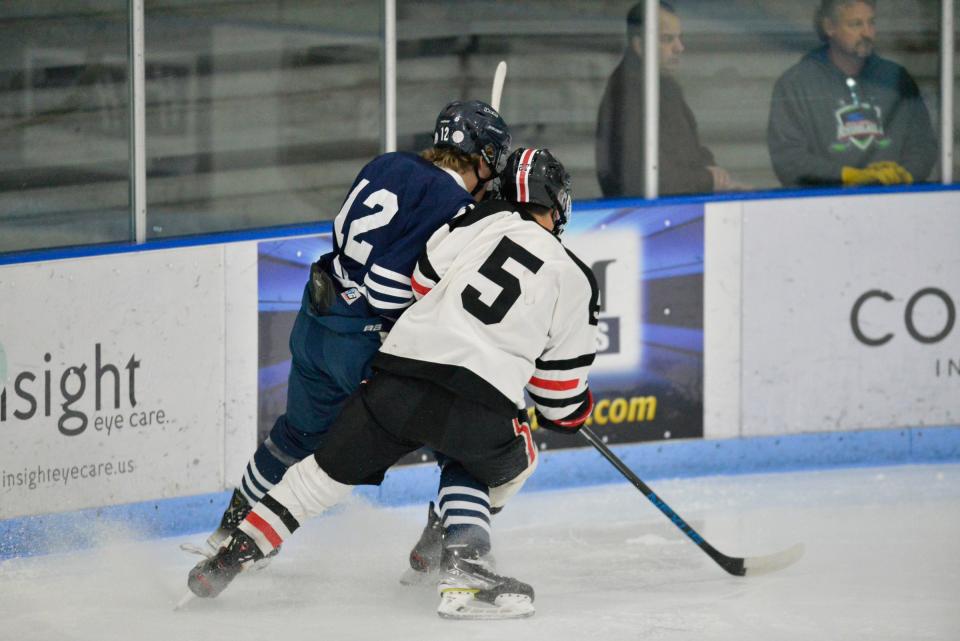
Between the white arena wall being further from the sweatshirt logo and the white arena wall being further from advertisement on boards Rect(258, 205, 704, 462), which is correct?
the sweatshirt logo

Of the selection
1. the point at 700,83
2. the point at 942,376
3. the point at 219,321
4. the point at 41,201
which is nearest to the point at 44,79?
the point at 41,201

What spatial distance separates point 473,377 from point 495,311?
143 mm

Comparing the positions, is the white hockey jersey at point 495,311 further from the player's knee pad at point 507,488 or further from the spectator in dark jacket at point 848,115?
the spectator in dark jacket at point 848,115

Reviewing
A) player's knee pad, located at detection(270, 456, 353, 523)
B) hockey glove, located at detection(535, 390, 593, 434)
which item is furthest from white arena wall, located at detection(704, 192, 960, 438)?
player's knee pad, located at detection(270, 456, 353, 523)

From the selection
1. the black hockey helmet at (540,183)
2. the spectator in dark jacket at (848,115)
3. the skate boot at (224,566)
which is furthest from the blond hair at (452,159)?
the spectator in dark jacket at (848,115)

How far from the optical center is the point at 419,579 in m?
3.70

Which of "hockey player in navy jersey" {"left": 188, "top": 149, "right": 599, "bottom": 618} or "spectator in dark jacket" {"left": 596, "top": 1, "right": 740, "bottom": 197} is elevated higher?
"spectator in dark jacket" {"left": 596, "top": 1, "right": 740, "bottom": 197}

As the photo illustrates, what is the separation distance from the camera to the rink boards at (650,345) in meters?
3.95

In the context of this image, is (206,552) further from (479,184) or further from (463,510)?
Answer: (479,184)

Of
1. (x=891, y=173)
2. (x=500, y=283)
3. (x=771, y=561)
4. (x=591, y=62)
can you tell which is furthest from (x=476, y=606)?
(x=891, y=173)

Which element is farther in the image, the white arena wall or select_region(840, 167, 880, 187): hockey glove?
select_region(840, 167, 880, 187): hockey glove

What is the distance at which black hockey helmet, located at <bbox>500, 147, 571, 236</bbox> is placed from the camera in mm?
3342

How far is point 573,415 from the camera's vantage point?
339 cm

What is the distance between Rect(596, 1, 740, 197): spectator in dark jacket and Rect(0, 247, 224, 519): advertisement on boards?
1484 millimetres
